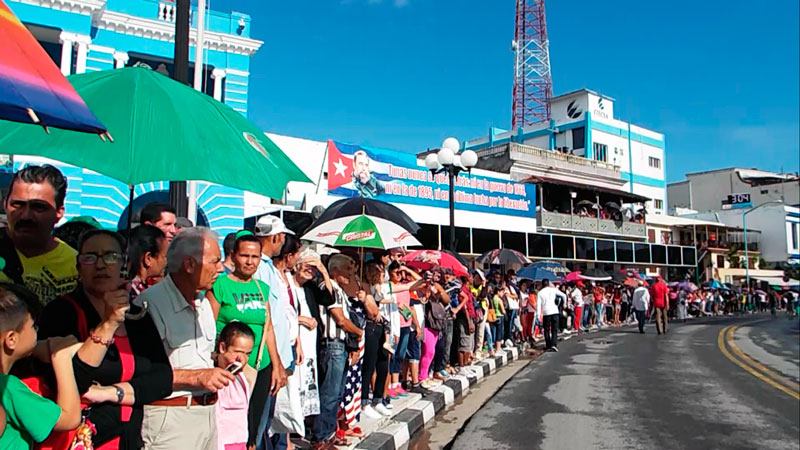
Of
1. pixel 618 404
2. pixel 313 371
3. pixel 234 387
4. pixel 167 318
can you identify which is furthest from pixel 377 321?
pixel 618 404

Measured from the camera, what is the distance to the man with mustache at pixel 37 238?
9.28ft

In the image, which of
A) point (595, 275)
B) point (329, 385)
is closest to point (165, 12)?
point (329, 385)

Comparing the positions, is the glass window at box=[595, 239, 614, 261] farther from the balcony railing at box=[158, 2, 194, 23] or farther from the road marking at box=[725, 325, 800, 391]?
the balcony railing at box=[158, 2, 194, 23]

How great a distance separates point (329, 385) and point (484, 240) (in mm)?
20988

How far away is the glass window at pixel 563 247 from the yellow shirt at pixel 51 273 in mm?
28456

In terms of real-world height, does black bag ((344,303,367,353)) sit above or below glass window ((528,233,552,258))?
below

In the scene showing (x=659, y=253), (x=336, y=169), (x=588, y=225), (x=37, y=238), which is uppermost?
(x=336, y=169)

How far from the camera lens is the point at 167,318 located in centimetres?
312

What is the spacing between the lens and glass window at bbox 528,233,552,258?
1126 inches

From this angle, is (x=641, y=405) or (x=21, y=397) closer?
(x=21, y=397)

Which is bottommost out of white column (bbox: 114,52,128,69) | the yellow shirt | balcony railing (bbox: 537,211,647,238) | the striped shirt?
the striped shirt

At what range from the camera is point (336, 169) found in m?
19.6

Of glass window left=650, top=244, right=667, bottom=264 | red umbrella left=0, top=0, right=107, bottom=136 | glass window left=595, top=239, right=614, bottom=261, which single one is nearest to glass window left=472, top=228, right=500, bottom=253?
glass window left=595, top=239, right=614, bottom=261

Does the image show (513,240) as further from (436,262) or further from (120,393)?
(120,393)
